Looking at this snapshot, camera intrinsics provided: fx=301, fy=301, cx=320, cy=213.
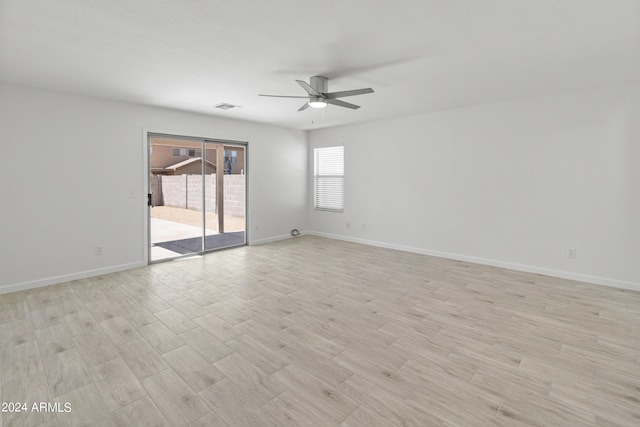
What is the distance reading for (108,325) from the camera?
279 cm

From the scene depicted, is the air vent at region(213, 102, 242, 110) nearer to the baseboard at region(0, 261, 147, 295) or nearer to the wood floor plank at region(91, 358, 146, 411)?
the baseboard at region(0, 261, 147, 295)

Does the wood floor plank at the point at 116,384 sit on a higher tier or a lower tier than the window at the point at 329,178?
lower

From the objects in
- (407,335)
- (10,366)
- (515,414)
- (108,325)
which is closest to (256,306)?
(108,325)

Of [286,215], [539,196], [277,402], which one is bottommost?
[277,402]

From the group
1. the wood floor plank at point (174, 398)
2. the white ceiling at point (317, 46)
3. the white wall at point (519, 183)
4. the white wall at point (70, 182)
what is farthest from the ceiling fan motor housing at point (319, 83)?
the wood floor plank at point (174, 398)

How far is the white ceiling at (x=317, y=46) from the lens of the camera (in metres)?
2.12

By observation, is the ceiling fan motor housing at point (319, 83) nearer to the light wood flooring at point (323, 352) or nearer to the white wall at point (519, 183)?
the light wood flooring at point (323, 352)

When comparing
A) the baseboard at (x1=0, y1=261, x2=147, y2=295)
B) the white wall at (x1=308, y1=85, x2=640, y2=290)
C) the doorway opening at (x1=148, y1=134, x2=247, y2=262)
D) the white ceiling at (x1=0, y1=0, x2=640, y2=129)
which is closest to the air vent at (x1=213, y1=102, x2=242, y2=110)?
the white ceiling at (x1=0, y1=0, x2=640, y2=129)

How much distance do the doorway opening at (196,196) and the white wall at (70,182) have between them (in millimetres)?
357

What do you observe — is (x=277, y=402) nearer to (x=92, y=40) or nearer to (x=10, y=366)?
(x=10, y=366)

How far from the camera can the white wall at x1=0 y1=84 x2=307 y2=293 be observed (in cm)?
361

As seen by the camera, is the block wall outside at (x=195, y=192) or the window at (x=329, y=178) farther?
the window at (x=329, y=178)

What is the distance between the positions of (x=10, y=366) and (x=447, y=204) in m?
5.52

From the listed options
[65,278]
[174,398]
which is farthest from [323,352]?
[65,278]
